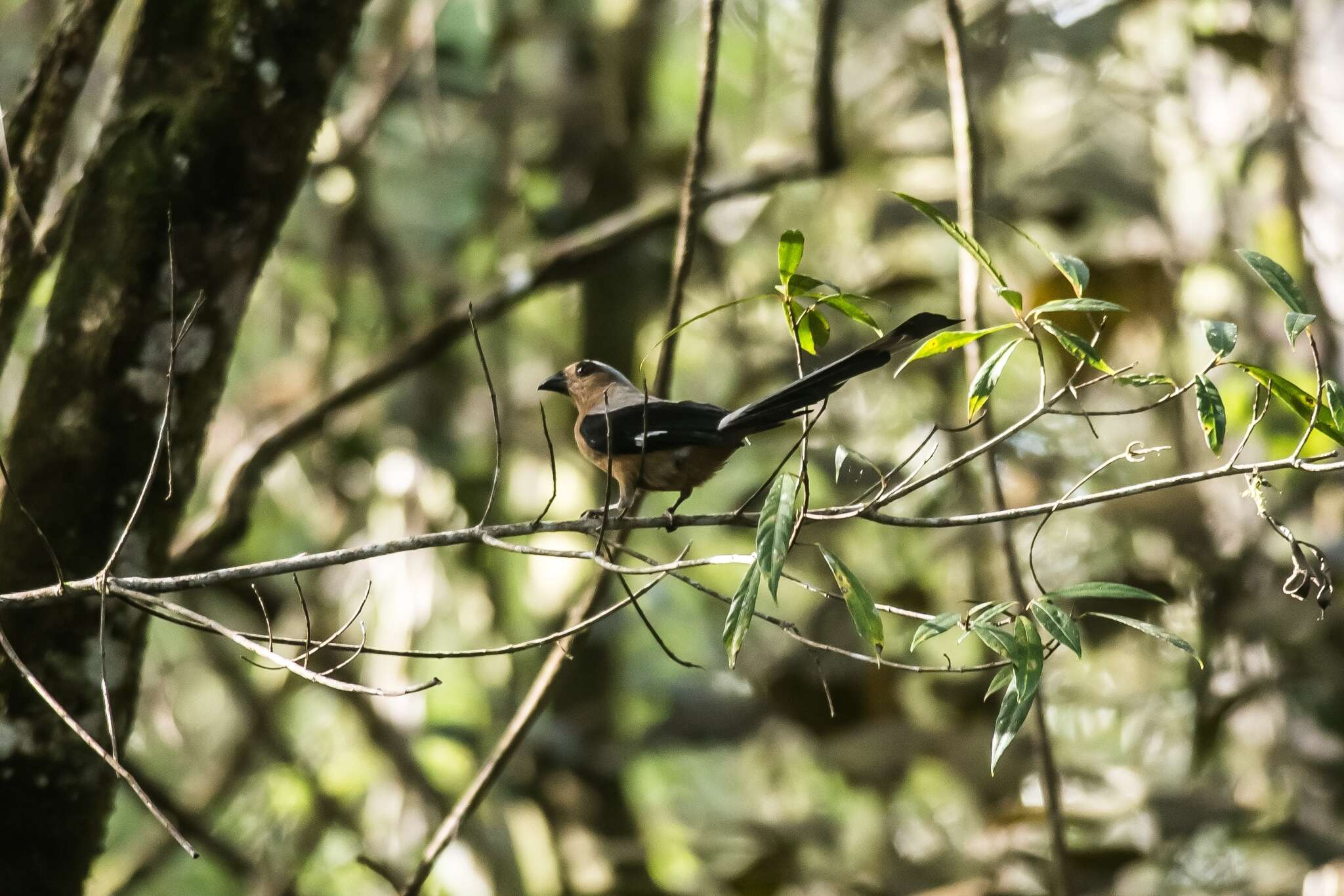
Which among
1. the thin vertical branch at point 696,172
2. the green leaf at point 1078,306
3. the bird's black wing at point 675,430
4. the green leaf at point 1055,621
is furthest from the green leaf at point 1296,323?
→ the thin vertical branch at point 696,172

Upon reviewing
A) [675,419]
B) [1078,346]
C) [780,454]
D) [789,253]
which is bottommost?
[780,454]

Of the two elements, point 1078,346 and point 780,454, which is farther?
point 780,454

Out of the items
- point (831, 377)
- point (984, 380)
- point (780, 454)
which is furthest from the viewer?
point (780, 454)

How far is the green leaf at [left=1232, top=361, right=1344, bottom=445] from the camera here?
1.59 meters

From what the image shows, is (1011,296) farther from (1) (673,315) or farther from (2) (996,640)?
(1) (673,315)

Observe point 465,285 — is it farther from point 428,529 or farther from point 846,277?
point 846,277

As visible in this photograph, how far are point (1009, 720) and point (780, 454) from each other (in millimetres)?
4237

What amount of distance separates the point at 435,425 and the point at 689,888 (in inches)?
98.7

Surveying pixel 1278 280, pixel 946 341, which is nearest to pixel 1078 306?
pixel 946 341

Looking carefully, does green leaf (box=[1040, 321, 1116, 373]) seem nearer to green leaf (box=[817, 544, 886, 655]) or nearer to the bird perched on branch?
the bird perched on branch

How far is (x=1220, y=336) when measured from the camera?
1623 millimetres

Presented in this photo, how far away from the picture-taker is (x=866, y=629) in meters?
1.70

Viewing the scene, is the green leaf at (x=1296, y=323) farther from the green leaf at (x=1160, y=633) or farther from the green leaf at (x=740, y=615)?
the green leaf at (x=740, y=615)

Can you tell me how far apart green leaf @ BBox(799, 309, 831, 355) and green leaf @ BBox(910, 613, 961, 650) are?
0.45 m
